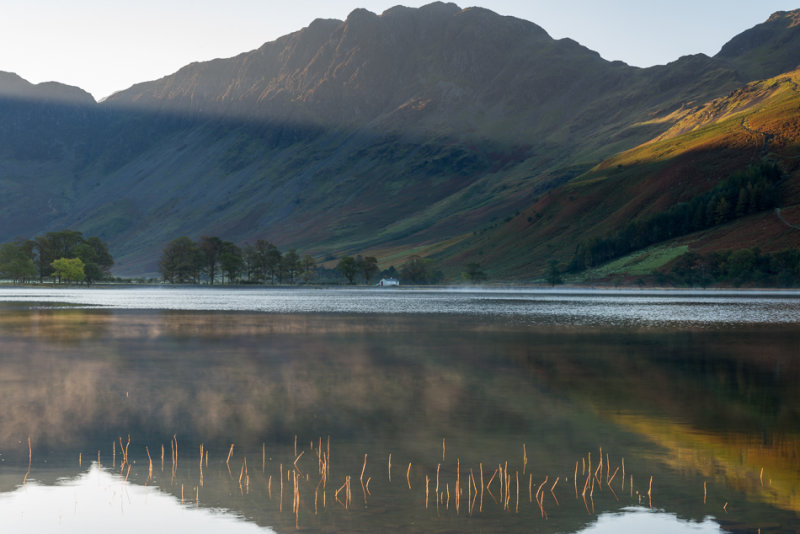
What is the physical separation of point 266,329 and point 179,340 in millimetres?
13497

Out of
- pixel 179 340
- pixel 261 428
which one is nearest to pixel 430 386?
pixel 261 428

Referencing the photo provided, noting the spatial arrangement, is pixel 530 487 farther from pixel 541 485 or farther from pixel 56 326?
pixel 56 326

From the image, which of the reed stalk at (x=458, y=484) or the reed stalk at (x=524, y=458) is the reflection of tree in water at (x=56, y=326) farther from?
the reed stalk at (x=458, y=484)

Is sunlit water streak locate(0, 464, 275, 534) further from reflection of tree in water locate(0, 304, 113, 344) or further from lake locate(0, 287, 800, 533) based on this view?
reflection of tree in water locate(0, 304, 113, 344)

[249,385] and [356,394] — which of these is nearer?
[356,394]

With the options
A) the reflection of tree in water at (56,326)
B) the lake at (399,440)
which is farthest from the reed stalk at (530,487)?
the reflection of tree in water at (56,326)

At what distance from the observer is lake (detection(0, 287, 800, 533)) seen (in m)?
17.0

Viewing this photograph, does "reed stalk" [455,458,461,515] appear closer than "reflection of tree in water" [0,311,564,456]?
Yes

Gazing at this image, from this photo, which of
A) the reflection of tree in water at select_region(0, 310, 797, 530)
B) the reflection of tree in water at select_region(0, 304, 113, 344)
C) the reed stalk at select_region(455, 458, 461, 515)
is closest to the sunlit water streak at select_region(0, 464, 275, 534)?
the reflection of tree in water at select_region(0, 310, 797, 530)

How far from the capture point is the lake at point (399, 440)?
1697 cm

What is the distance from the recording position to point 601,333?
6912cm

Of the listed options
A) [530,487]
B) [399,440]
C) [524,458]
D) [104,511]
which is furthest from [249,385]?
[530,487]

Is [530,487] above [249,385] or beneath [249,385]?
above

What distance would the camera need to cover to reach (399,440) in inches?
951
